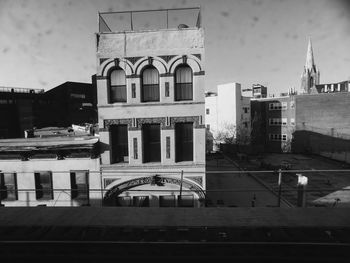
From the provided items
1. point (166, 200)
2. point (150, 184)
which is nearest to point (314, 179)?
point (166, 200)

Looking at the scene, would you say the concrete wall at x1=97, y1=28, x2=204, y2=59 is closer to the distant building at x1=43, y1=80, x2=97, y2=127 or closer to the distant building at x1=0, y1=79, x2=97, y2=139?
the distant building at x1=0, y1=79, x2=97, y2=139

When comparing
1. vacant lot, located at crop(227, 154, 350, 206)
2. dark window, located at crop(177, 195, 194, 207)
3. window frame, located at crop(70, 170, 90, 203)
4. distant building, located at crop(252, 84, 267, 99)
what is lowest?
vacant lot, located at crop(227, 154, 350, 206)

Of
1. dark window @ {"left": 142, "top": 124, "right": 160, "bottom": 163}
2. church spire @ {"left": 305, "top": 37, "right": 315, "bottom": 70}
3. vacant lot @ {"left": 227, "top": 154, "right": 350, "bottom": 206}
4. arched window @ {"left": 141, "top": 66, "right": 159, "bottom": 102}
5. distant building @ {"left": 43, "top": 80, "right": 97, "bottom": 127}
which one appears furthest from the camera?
church spire @ {"left": 305, "top": 37, "right": 315, "bottom": 70}

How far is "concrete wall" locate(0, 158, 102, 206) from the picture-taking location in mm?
12539

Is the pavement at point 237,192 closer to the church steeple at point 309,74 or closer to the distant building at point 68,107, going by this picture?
the distant building at point 68,107

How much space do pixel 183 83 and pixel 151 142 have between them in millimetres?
3551

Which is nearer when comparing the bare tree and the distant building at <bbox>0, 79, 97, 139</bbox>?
the distant building at <bbox>0, 79, 97, 139</bbox>

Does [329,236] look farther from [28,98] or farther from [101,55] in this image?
[28,98]

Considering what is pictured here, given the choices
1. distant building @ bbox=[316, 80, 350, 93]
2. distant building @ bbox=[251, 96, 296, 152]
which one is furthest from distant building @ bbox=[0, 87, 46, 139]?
distant building @ bbox=[316, 80, 350, 93]

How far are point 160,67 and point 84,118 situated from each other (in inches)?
1903

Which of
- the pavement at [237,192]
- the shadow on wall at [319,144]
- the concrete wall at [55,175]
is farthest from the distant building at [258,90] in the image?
the concrete wall at [55,175]

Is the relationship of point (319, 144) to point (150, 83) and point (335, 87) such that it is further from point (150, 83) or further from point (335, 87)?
point (335, 87)

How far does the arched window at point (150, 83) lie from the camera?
40.6 feet

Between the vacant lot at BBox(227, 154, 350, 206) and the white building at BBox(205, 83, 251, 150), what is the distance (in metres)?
13.0
